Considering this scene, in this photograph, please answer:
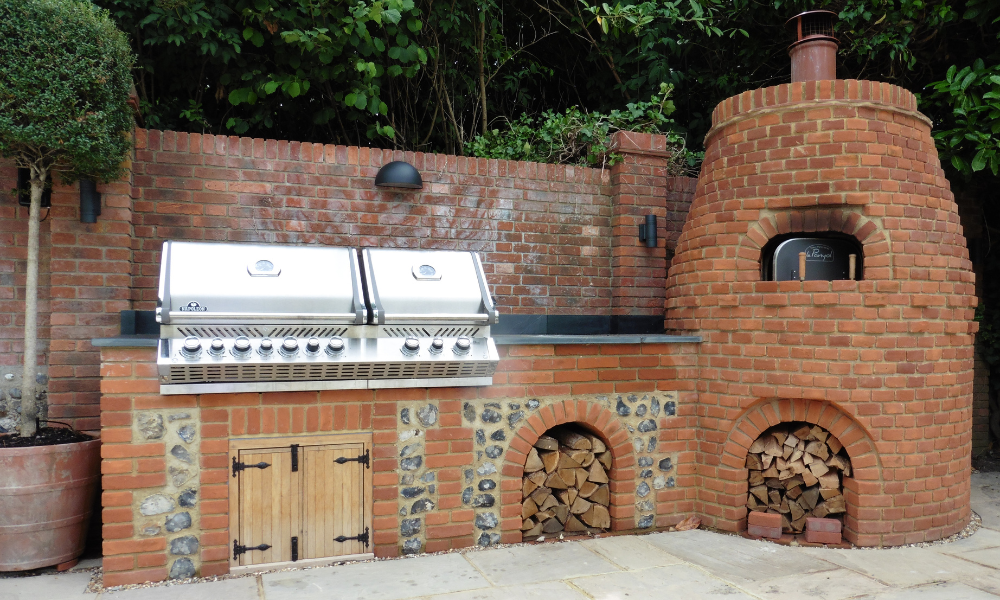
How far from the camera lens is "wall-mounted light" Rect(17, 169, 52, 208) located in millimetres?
4027

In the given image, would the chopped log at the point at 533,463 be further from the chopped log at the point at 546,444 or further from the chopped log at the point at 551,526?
the chopped log at the point at 551,526

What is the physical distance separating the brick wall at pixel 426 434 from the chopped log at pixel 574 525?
22 cm

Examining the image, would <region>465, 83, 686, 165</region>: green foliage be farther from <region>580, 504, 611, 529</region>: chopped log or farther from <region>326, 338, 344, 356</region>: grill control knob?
<region>326, 338, 344, 356</region>: grill control knob

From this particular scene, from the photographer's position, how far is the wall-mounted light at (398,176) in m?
4.84

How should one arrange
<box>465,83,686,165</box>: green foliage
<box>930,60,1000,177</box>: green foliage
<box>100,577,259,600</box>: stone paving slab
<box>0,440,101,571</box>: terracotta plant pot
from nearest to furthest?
<box>100,577,259,600</box>: stone paving slab < <box>0,440,101,571</box>: terracotta plant pot < <box>930,60,1000,177</box>: green foliage < <box>465,83,686,165</box>: green foliage

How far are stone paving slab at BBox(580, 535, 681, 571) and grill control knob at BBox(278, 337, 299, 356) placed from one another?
217cm

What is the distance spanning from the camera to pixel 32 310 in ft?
12.4

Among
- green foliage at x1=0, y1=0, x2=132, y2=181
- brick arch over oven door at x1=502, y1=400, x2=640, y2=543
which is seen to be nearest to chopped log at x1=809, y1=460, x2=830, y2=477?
brick arch over oven door at x1=502, y1=400, x2=640, y2=543

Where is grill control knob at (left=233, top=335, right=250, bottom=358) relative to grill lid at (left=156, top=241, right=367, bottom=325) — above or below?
below

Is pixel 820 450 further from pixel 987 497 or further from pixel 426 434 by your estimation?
pixel 426 434

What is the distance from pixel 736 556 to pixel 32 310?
4.38m

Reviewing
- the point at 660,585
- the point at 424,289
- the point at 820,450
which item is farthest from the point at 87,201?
the point at 820,450

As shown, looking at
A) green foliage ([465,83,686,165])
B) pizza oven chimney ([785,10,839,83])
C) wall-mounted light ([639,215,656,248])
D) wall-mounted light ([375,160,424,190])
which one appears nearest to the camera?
pizza oven chimney ([785,10,839,83])

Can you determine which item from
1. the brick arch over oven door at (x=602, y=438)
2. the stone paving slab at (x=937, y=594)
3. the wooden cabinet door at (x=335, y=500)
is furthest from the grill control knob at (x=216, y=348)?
the stone paving slab at (x=937, y=594)
